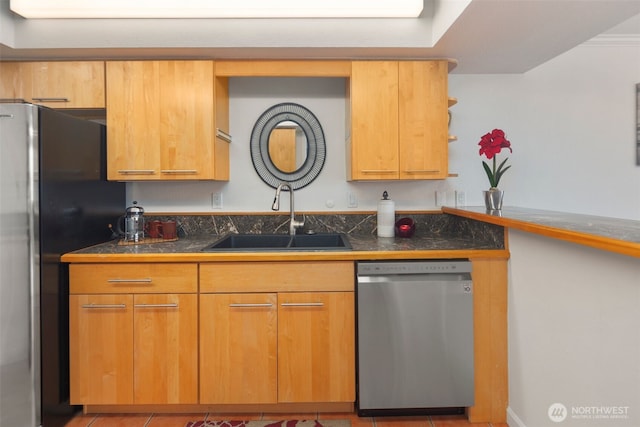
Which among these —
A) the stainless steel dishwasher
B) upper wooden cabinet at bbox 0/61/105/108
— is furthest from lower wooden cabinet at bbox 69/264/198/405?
upper wooden cabinet at bbox 0/61/105/108

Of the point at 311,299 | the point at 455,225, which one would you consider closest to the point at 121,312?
the point at 311,299

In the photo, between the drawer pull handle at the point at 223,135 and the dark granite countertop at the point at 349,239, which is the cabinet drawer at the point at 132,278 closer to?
the dark granite countertop at the point at 349,239

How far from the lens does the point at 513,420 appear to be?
1760 millimetres

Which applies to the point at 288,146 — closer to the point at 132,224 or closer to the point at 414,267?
the point at 132,224

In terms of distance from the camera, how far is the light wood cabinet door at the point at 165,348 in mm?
1819

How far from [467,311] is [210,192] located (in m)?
1.82

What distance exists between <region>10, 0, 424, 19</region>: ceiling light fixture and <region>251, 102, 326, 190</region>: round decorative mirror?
2.12 feet

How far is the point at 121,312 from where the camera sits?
1819mm

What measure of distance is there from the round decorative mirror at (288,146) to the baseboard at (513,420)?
5.84 ft

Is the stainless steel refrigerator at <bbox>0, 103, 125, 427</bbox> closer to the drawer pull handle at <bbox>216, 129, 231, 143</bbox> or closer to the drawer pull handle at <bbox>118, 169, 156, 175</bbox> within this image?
the drawer pull handle at <bbox>118, 169, 156, 175</bbox>

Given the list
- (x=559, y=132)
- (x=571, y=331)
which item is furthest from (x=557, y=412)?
(x=559, y=132)

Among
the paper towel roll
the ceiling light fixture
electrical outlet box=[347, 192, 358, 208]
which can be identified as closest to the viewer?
the ceiling light fixture

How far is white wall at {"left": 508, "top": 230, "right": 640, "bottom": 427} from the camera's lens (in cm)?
115

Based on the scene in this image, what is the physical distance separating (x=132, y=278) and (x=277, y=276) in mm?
744
